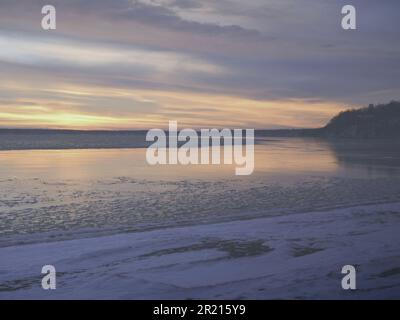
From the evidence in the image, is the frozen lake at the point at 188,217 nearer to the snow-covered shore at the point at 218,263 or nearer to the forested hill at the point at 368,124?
the snow-covered shore at the point at 218,263

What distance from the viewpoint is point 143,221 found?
354 inches

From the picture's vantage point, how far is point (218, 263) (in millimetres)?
6336

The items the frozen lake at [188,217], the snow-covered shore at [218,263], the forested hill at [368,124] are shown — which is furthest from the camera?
the forested hill at [368,124]

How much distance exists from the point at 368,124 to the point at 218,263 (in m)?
97.6

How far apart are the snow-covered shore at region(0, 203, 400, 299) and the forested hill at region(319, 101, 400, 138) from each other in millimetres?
82027

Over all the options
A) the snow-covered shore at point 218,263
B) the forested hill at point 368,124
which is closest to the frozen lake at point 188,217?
the snow-covered shore at point 218,263

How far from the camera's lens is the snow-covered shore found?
17.4 ft

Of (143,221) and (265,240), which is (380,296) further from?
(143,221)

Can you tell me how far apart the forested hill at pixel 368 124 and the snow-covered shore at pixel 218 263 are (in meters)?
82.0

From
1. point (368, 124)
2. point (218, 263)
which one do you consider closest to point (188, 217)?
point (218, 263)

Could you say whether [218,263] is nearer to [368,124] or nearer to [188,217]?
[188,217]

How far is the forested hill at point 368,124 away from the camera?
296 feet

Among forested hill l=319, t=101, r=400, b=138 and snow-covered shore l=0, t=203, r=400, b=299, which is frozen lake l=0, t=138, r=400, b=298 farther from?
forested hill l=319, t=101, r=400, b=138
